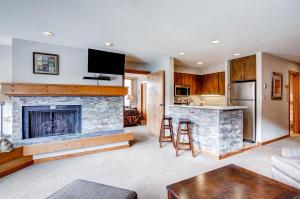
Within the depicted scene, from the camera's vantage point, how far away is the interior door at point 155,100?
477cm

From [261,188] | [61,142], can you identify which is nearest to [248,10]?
[261,188]

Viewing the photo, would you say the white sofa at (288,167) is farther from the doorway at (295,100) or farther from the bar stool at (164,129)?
the doorway at (295,100)

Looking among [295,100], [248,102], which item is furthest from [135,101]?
[295,100]

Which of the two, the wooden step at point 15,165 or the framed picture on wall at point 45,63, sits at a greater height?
the framed picture on wall at point 45,63

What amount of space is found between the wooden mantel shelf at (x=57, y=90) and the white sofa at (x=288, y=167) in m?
3.24

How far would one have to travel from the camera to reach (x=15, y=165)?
2689 mm

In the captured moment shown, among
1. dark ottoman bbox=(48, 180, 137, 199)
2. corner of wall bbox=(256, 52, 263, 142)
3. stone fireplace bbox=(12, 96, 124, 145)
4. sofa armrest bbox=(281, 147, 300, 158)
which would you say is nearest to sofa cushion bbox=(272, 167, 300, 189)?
sofa armrest bbox=(281, 147, 300, 158)

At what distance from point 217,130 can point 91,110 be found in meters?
2.92

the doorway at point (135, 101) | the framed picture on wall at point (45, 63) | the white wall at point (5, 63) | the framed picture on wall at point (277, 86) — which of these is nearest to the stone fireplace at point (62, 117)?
the framed picture on wall at point (45, 63)

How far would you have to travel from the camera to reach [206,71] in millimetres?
5996

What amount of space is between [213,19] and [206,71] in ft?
12.6

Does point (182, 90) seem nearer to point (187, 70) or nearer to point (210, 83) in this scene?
point (187, 70)

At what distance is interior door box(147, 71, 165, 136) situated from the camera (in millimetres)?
4769

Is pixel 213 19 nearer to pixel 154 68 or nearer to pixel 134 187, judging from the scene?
pixel 134 187
